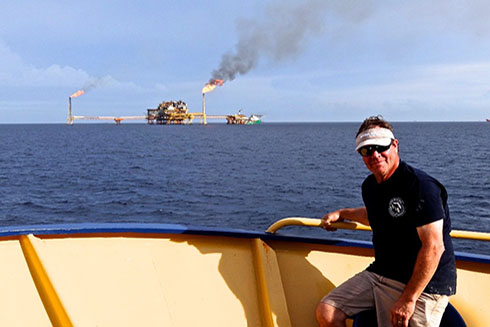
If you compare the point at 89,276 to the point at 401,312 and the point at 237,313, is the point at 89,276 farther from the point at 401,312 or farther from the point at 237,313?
the point at 401,312

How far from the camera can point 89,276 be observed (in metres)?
3.39

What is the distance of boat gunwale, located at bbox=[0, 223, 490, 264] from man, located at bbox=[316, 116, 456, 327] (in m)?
0.66

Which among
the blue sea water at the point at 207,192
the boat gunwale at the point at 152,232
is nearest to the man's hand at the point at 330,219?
the boat gunwale at the point at 152,232

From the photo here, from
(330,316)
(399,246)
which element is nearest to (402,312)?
(399,246)

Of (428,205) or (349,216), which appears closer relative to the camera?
(428,205)

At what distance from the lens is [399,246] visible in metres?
2.78

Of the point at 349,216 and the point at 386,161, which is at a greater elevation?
the point at 386,161

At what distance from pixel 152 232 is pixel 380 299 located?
1.88 m

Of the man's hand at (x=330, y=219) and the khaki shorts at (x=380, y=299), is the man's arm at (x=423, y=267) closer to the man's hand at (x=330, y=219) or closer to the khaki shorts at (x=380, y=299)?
the khaki shorts at (x=380, y=299)

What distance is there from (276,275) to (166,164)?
37.8m

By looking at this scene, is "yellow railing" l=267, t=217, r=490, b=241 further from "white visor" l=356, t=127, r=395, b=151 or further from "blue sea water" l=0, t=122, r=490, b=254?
"blue sea water" l=0, t=122, r=490, b=254

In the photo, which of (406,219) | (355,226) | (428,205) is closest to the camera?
(428,205)

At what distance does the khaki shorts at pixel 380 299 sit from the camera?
2.74m

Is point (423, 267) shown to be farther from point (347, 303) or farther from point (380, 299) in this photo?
point (347, 303)
